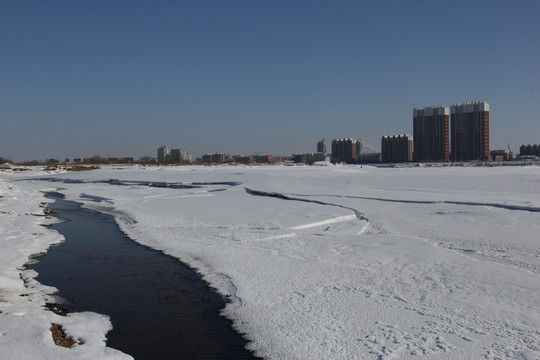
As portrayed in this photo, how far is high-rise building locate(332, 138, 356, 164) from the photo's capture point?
594 feet

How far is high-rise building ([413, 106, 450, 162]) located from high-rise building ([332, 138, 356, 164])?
130 ft

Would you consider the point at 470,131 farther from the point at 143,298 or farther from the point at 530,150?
the point at 143,298

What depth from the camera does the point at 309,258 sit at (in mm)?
9789

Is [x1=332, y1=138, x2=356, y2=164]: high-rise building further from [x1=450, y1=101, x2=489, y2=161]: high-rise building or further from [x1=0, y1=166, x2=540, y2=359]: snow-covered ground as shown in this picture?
[x1=0, y1=166, x2=540, y2=359]: snow-covered ground

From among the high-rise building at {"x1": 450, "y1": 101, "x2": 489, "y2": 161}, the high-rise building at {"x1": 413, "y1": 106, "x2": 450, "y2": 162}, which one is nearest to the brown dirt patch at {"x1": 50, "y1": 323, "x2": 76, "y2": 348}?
the high-rise building at {"x1": 450, "y1": 101, "x2": 489, "y2": 161}

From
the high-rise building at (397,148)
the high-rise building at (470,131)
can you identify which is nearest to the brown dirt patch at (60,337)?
the high-rise building at (470,131)

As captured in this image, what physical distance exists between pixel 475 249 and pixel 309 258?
3.91 m

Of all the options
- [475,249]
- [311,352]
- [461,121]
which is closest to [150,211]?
[475,249]

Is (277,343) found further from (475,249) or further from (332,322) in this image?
(475,249)

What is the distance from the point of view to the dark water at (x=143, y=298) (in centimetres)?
573

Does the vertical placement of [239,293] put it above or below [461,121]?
below

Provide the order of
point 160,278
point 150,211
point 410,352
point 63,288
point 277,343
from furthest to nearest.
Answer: point 150,211, point 160,278, point 63,288, point 277,343, point 410,352

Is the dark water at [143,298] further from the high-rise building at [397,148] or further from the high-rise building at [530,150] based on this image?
the high-rise building at [530,150]

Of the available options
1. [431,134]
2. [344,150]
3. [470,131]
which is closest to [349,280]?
[470,131]
